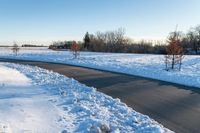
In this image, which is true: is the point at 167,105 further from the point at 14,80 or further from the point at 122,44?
the point at 122,44

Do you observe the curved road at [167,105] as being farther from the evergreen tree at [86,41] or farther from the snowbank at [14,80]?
the evergreen tree at [86,41]

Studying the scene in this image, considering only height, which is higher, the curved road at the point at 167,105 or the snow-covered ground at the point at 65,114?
the snow-covered ground at the point at 65,114

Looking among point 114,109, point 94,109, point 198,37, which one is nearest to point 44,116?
point 94,109

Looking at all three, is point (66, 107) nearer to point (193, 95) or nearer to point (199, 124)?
point (199, 124)

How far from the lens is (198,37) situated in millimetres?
98750

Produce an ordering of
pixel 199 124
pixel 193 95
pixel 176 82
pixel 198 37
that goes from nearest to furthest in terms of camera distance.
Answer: pixel 199 124
pixel 193 95
pixel 176 82
pixel 198 37

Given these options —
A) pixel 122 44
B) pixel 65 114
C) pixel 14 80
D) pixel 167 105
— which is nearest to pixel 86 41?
pixel 122 44

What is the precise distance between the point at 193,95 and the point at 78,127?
25.3 feet

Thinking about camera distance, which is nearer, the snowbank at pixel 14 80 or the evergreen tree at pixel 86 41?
the snowbank at pixel 14 80

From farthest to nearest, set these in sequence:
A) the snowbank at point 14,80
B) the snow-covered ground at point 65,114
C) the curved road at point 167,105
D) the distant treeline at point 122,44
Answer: the distant treeline at point 122,44
the snowbank at point 14,80
the curved road at point 167,105
the snow-covered ground at point 65,114

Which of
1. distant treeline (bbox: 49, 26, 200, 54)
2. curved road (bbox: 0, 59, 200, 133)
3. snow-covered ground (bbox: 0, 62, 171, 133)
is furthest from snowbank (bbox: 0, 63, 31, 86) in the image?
distant treeline (bbox: 49, 26, 200, 54)

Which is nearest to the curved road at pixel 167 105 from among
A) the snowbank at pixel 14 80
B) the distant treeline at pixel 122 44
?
the snowbank at pixel 14 80

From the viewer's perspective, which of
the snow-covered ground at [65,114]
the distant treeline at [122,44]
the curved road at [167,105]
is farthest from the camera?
the distant treeline at [122,44]

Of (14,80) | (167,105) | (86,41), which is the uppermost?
(86,41)
